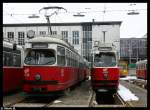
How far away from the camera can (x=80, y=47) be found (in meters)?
67.8

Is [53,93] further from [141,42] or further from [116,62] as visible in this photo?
[141,42]

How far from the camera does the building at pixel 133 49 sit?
2726 inches

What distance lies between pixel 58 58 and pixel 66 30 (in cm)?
5001

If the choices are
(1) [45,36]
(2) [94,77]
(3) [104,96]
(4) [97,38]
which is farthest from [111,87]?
(4) [97,38]

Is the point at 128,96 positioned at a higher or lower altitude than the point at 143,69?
lower

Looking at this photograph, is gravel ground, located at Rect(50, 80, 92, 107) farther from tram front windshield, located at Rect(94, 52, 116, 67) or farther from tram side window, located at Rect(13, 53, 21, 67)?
tram side window, located at Rect(13, 53, 21, 67)

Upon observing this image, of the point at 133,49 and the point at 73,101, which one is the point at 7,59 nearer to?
the point at 73,101

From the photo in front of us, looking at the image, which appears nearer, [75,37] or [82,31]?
[75,37]

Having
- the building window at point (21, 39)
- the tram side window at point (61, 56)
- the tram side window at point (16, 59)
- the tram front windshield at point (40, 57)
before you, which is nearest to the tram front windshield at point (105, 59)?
the tram side window at point (61, 56)

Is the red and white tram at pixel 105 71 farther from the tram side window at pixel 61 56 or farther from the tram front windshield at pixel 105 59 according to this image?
the tram side window at pixel 61 56

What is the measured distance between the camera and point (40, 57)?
58.5 ft

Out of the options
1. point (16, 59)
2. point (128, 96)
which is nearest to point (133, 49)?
point (128, 96)

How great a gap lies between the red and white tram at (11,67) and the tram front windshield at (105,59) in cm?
433

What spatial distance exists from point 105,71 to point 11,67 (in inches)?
200
